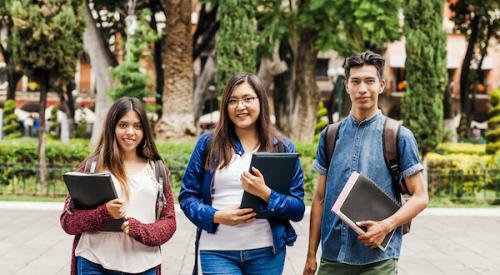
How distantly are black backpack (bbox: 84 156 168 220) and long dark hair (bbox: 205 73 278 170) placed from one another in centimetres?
29

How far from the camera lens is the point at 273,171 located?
3.30 metres

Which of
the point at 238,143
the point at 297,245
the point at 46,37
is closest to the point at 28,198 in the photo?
the point at 46,37

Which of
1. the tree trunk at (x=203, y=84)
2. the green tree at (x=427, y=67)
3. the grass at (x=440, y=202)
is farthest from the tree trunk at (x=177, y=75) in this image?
the green tree at (x=427, y=67)

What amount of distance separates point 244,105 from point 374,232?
954 millimetres

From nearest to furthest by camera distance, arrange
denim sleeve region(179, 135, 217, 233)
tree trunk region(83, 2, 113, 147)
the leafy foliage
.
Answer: denim sleeve region(179, 135, 217, 233), the leafy foliage, tree trunk region(83, 2, 113, 147)

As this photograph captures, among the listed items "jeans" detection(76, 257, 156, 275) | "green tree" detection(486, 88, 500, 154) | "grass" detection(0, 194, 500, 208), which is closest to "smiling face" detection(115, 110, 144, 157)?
"jeans" detection(76, 257, 156, 275)

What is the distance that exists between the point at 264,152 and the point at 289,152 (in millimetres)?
206

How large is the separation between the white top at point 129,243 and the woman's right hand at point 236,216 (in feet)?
1.46

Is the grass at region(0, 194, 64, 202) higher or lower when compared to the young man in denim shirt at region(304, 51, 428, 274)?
lower

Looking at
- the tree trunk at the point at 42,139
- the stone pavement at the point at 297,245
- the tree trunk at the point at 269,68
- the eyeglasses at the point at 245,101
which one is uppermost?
the tree trunk at the point at 269,68

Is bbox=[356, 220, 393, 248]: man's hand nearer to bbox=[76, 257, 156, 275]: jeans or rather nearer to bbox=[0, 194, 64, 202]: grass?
bbox=[76, 257, 156, 275]: jeans

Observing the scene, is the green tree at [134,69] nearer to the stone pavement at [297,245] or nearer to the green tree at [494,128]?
the stone pavement at [297,245]

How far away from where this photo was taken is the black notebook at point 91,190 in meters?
3.21

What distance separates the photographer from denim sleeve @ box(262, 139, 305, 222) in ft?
10.9
